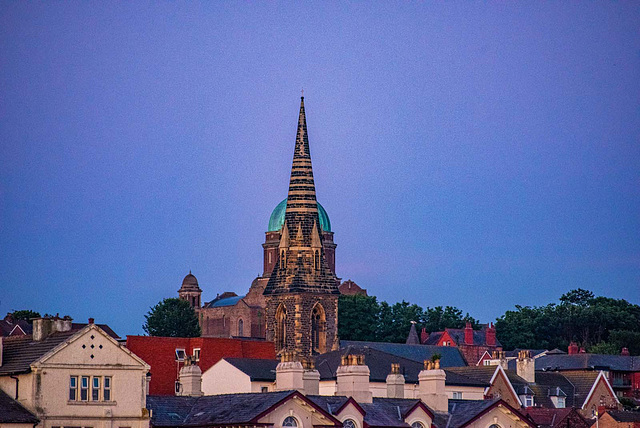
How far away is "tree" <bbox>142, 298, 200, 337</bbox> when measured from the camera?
18162 cm

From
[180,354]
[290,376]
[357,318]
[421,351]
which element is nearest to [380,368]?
[180,354]

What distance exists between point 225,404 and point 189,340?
196 feet

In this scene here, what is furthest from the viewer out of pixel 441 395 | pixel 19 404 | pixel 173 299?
pixel 173 299

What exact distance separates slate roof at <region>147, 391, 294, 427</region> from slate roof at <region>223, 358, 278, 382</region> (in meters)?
36.8

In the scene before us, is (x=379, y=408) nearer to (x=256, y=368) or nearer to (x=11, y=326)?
(x=256, y=368)

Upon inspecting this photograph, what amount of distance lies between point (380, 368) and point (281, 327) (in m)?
29.5

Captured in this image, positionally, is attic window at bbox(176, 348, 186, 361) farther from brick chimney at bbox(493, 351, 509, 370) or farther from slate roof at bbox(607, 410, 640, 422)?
slate roof at bbox(607, 410, 640, 422)

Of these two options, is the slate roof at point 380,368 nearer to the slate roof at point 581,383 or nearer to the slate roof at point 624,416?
the slate roof at point 581,383

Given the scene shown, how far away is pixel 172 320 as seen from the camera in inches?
7185

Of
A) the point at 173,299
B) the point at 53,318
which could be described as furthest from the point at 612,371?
the point at 53,318

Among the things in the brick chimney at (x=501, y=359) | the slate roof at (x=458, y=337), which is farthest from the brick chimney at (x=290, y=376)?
the slate roof at (x=458, y=337)

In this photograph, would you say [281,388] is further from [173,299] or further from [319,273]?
[173,299]

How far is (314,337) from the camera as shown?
14200 cm

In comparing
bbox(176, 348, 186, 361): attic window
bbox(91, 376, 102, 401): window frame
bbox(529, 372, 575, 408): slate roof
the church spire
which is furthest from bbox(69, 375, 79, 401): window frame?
the church spire
